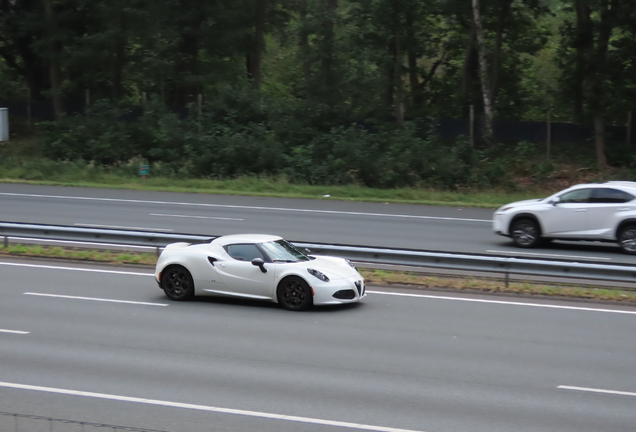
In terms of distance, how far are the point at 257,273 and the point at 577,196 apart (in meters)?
9.80

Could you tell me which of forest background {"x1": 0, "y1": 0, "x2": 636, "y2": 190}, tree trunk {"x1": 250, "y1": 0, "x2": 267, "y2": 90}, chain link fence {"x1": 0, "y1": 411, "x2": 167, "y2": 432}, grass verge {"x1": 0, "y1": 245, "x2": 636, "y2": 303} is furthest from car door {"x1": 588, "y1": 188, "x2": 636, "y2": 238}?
tree trunk {"x1": 250, "y1": 0, "x2": 267, "y2": 90}

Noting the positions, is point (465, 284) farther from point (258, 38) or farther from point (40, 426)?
point (258, 38)

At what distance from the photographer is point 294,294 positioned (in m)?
12.6

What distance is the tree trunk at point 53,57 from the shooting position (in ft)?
137

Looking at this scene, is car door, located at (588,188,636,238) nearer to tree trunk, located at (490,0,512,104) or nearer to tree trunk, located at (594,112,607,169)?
tree trunk, located at (594,112,607,169)

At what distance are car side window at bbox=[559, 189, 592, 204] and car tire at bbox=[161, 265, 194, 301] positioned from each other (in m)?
10.2

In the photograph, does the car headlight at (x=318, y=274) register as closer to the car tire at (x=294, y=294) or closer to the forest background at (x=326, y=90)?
the car tire at (x=294, y=294)

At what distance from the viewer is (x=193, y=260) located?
43.1 feet

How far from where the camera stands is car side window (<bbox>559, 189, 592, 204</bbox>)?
1908 centimetres

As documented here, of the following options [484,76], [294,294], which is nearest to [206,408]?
[294,294]

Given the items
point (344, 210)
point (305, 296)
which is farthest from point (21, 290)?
point (344, 210)

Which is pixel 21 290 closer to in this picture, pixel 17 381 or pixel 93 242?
pixel 93 242

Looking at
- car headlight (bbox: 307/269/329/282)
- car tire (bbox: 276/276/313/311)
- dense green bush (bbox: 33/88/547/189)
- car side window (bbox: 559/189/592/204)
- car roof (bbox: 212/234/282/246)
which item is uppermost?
dense green bush (bbox: 33/88/547/189)

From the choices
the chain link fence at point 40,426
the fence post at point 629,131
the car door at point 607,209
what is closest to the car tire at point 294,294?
the chain link fence at point 40,426
